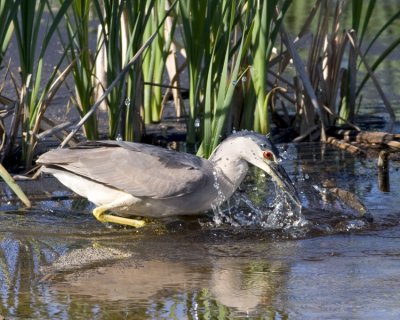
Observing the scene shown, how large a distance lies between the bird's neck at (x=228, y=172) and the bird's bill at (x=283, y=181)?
16 cm

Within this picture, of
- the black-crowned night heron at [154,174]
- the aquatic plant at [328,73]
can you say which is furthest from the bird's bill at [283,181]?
the aquatic plant at [328,73]

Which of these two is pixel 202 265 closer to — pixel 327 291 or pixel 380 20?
pixel 327 291

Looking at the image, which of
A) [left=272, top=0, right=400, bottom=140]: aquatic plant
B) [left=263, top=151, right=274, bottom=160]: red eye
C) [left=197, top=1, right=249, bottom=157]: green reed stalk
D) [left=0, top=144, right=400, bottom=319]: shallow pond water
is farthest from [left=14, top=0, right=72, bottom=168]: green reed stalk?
[left=272, top=0, right=400, bottom=140]: aquatic plant

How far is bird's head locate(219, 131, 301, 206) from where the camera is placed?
608 centimetres

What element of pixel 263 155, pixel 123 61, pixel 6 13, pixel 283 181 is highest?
pixel 6 13

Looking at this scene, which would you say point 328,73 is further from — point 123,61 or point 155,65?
point 123,61

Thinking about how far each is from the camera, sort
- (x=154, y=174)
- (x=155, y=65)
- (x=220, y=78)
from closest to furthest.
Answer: (x=154, y=174), (x=220, y=78), (x=155, y=65)

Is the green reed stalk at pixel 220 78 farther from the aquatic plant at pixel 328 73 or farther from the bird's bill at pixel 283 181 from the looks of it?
the aquatic plant at pixel 328 73

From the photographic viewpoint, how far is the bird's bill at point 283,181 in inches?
238

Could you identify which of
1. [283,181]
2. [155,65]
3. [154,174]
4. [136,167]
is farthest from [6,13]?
[155,65]

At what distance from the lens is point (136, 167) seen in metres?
6.07

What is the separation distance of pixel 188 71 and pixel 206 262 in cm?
261

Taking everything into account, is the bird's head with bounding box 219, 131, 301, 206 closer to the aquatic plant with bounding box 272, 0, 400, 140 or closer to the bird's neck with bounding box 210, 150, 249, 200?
the bird's neck with bounding box 210, 150, 249, 200

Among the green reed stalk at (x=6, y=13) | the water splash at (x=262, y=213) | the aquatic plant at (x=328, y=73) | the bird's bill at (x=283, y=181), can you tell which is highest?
the green reed stalk at (x=6, y=13)
